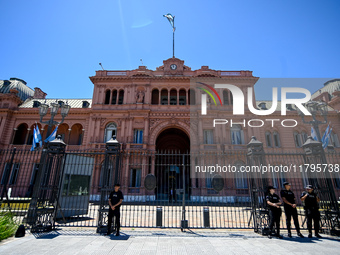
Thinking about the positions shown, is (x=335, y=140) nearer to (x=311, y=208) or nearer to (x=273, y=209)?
(x=311, y=208)

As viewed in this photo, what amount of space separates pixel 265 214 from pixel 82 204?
10.4 meters

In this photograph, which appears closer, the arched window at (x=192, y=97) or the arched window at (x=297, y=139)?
the arched window at (x=192, y=97)

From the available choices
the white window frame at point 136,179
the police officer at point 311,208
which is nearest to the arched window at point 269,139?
the white window frame at point 136,179

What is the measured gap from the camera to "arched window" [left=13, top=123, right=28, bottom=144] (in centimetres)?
2476

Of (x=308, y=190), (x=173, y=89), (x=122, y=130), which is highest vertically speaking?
(x=173, y=89)

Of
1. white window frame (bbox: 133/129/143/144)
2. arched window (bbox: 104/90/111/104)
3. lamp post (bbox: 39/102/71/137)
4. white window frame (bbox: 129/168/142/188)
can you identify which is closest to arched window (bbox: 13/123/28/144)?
arched window (bbox: 104/90/111/104)

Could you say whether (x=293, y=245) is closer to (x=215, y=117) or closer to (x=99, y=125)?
(x=215, y=117)

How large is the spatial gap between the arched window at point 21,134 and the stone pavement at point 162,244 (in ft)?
77.9

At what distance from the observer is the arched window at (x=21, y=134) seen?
81.2ft

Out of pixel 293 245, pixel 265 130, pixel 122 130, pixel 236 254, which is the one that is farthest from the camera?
pixel 265 130

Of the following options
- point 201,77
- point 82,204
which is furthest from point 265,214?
point 201,77

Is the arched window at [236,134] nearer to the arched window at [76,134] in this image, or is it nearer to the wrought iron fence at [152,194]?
the wrought iron fence at [152,194]

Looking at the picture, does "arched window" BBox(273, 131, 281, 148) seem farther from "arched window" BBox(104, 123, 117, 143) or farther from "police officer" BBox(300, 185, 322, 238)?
"arched window" BBox(104, 123, 117, 143)

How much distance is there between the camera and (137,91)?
24234 millimetres
